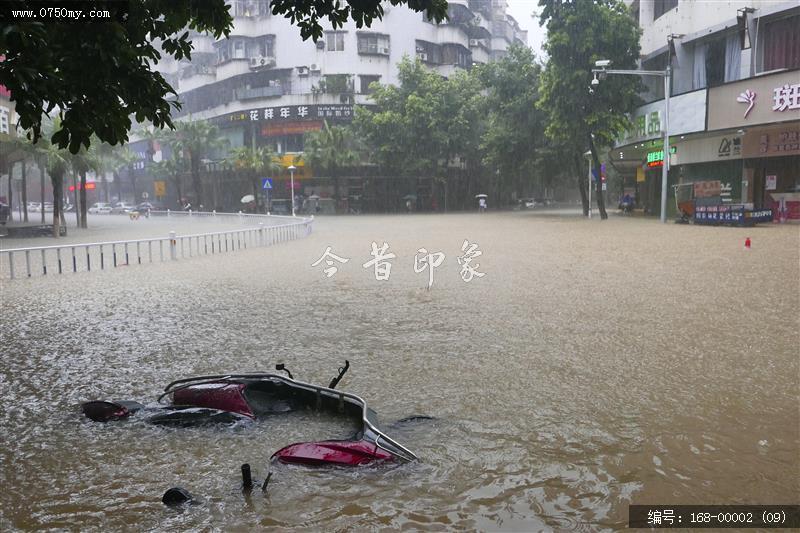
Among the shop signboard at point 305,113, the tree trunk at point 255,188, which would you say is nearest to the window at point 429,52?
the shop signboard at point 305,113

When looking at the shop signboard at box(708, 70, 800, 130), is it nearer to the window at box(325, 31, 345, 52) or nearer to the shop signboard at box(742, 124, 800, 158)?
the shop signboard at box(742, 124, 800, 158)

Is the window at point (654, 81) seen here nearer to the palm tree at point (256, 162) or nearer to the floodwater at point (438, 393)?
the floodwater at point (438, 393)

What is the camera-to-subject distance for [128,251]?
22.5 m

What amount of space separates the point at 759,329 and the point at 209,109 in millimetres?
60080

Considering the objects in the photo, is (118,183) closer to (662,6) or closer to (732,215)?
(662,6)

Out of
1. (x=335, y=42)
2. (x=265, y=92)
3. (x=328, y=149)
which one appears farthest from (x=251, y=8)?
(x=328, y=149)

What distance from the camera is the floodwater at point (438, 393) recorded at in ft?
13.4

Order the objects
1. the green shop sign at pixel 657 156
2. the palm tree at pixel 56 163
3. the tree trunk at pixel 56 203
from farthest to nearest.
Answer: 1. the green shop sign at pixel 657 156
2. the tree trunk at pixel 56 203
3. the palm tree at pixel 56 163

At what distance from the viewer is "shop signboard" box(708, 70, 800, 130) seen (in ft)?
77.2

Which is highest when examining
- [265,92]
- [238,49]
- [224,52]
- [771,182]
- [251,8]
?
[251,8]

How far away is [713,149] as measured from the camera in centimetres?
2986

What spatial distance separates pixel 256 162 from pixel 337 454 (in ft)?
156

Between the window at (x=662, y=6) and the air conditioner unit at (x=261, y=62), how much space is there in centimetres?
3353

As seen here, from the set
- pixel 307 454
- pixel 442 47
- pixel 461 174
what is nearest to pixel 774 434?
pixel 307 454
